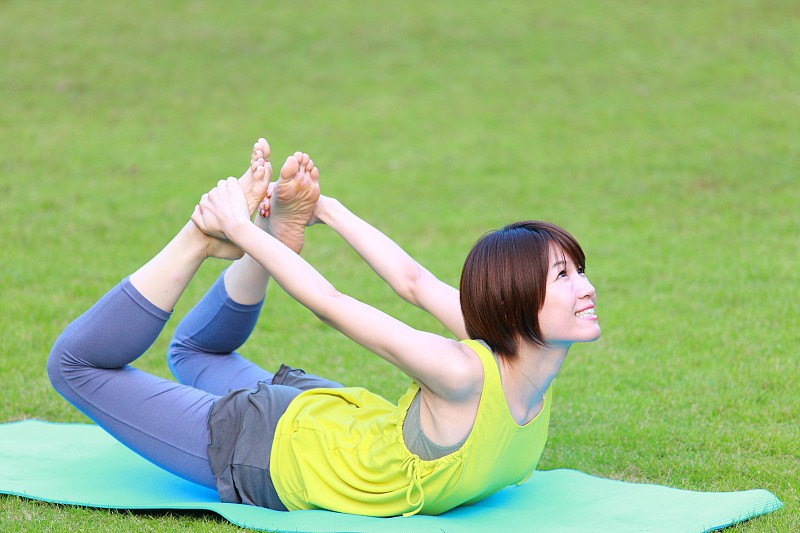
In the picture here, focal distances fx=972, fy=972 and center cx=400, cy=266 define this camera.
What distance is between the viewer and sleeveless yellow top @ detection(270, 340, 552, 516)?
305 centimetres

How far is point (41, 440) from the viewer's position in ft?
14.0

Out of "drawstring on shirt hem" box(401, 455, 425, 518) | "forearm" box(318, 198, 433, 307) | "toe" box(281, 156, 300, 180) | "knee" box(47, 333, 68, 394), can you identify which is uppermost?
"toe" box(281, 156, 300, 180)

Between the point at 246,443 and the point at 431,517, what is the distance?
68 cm

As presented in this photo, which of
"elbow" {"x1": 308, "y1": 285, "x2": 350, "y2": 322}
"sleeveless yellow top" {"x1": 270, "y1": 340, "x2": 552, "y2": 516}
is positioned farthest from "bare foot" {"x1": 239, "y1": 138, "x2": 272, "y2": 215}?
"sleeveless yellow top" {"x1": 270, "y1": 340, "x2": 552, "y2": 516}

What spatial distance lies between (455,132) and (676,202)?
124 inches

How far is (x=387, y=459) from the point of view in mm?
3121

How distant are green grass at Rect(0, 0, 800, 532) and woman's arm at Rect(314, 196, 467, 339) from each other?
939mm

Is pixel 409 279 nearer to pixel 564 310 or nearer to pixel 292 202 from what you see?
pixel 292 202

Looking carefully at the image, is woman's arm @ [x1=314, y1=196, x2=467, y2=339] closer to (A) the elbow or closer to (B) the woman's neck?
(B) the woman's neck

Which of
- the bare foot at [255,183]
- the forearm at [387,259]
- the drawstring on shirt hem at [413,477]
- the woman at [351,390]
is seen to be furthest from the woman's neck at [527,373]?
the bare foot at [255,183]

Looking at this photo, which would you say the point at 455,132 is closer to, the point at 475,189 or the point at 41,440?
the point at 475,189

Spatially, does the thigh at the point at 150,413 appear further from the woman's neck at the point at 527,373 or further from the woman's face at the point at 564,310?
the woman's face at the point at 564,310

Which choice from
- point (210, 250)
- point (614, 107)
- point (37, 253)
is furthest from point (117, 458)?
point (614, 107)

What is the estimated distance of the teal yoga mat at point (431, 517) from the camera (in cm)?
312
